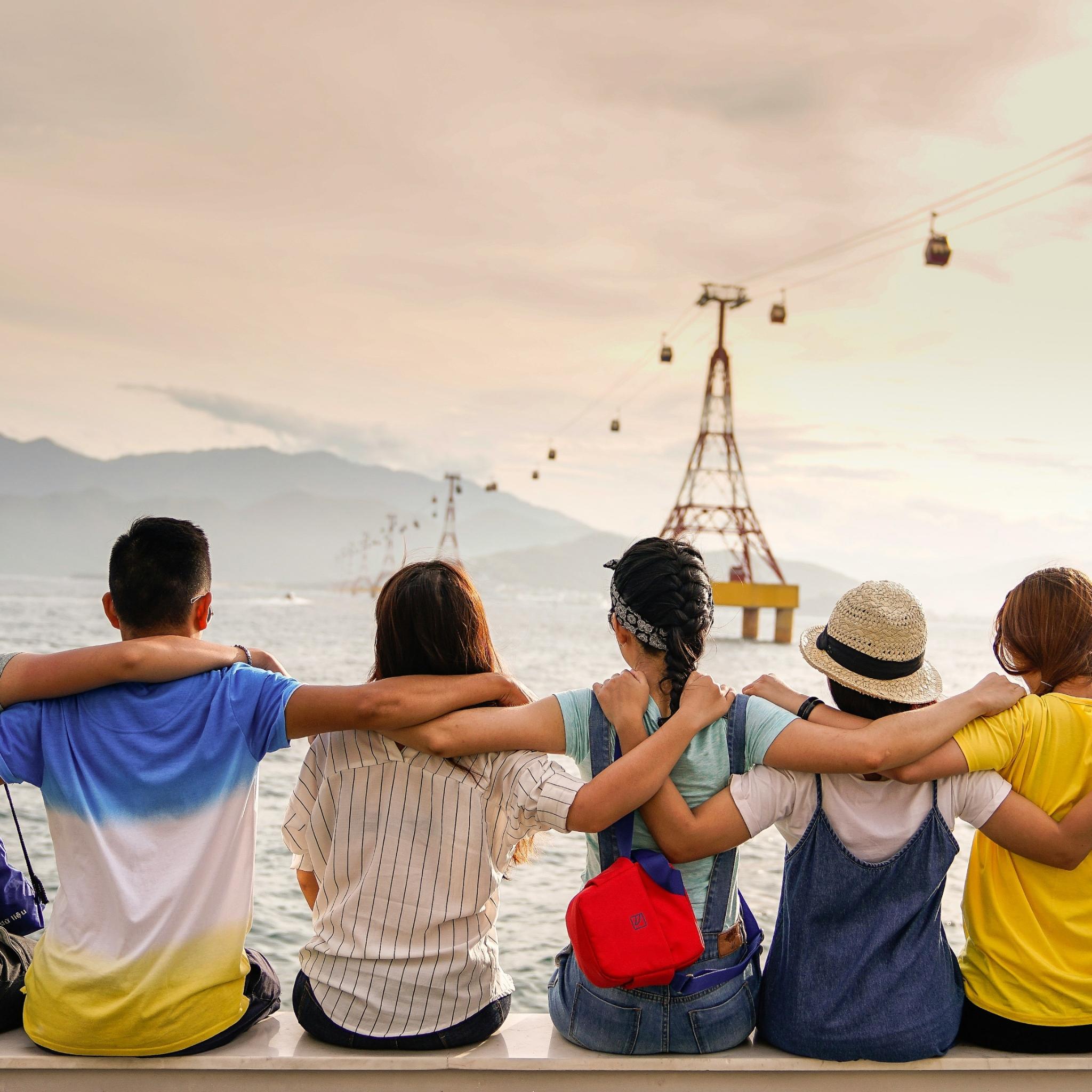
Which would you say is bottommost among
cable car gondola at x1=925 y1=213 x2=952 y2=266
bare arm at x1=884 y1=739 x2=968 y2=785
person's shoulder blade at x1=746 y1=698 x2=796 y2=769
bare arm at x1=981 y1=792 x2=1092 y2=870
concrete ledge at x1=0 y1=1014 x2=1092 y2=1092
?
concrete ledge at x1=0 y1=1014 x2=1092 y2=1092

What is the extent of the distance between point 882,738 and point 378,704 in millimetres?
874

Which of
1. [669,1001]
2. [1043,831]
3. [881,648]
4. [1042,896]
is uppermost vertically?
[881,648]

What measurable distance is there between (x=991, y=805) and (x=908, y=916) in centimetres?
25

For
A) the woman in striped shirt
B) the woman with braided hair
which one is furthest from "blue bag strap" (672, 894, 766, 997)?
the woman in striped shirt

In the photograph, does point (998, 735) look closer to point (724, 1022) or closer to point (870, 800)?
point (870, 800)

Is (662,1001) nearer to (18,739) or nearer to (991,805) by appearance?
(991,805)

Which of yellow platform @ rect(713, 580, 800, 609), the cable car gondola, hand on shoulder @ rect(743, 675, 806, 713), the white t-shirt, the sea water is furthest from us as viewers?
yellow platform @ rect(713, 580, 800, 609)

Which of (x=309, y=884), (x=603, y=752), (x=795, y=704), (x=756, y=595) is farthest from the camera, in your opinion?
(x=756, y=595)

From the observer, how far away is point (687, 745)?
1828mm

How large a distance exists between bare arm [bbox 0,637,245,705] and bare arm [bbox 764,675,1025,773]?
1.03 m

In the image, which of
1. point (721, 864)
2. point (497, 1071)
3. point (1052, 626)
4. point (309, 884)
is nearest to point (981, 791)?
point (1052, 626)

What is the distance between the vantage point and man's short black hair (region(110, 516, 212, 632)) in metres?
1.87

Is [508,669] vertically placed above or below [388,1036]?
above

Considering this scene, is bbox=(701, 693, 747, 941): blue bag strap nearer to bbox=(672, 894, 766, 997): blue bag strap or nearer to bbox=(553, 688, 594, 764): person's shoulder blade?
bbox=(672, 894, 766, 997): blue bag strap
